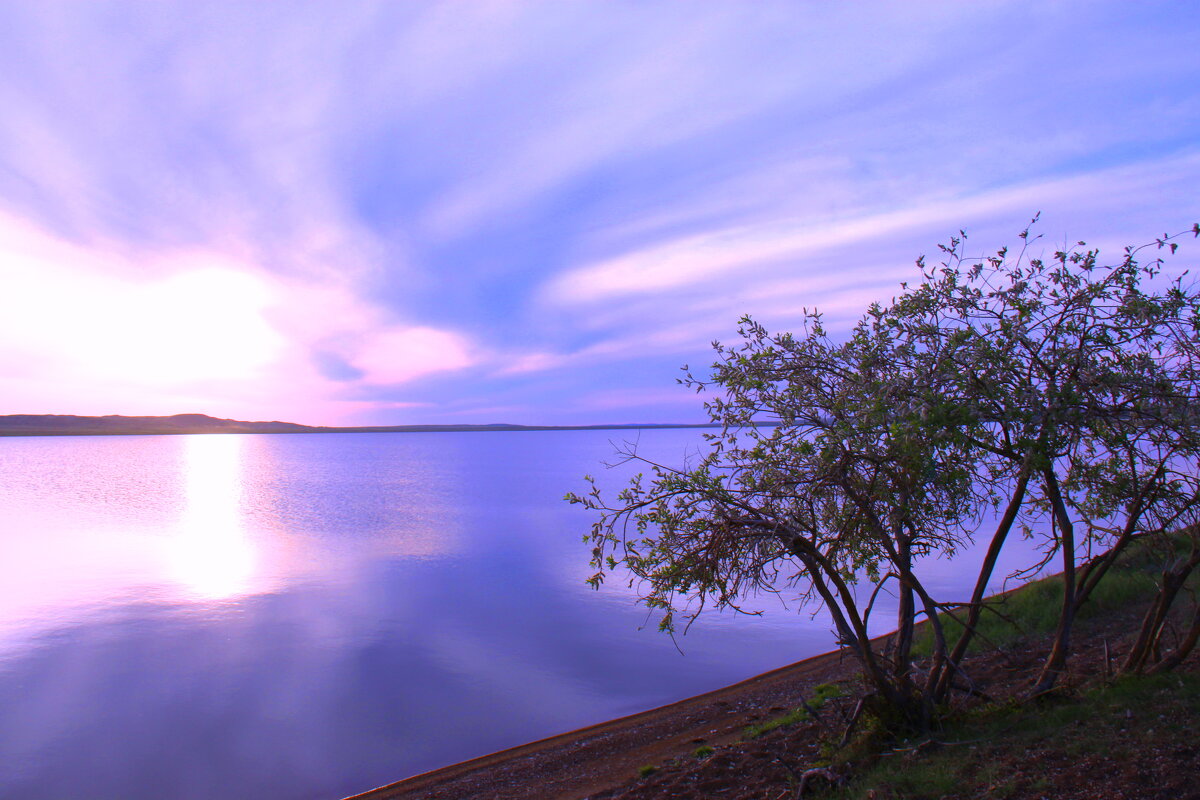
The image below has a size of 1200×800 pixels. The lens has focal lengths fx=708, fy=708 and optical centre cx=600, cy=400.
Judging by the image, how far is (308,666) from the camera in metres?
17.5

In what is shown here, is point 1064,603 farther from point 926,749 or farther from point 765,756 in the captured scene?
point 765,756

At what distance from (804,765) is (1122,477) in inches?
188

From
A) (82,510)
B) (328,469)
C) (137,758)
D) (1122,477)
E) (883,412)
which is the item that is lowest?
(137,758)

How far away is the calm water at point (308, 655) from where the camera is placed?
12.8 meters

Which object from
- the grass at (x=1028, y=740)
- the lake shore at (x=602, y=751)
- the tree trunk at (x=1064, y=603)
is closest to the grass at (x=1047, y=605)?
the lake shore at (x=602, y=751)

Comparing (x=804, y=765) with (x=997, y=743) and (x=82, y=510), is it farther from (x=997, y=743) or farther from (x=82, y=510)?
(x=82, y=510)

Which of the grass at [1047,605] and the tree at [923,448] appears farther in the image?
the grass at [1047,605]

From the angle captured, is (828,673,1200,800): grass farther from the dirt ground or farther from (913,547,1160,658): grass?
(913,547,1160,658): grass

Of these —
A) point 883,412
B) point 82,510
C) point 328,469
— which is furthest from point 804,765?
point 328,469

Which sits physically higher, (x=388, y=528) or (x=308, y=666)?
(x=388, y=528)

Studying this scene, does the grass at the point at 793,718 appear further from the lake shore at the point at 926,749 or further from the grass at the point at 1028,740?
the grass at the point at 1028,740

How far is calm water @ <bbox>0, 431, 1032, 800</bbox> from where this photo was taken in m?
12.8

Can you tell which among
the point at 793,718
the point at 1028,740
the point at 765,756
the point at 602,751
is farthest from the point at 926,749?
the point at 602,751

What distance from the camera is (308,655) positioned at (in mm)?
18234
